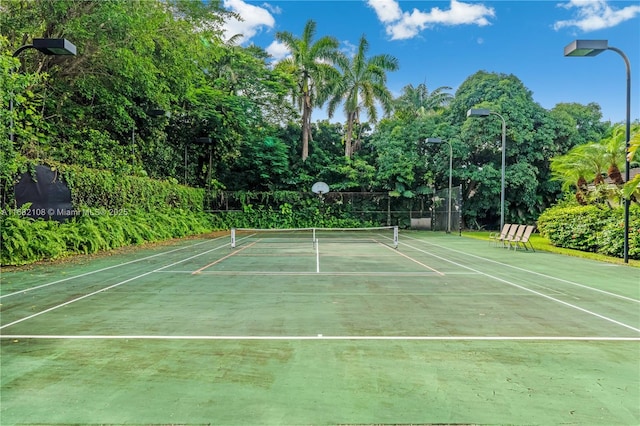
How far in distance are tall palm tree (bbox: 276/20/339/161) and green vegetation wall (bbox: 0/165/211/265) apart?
41.5ft

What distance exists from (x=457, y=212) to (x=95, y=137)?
1886 cm

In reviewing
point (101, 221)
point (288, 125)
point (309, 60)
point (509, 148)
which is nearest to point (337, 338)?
point (101, 221)

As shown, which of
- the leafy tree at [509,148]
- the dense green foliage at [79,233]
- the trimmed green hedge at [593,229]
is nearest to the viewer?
the dense green foliage at [79,233]

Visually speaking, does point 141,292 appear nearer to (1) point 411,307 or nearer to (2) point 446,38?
(1) point 411,307

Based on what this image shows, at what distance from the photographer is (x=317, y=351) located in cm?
407

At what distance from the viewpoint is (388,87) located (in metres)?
31.2

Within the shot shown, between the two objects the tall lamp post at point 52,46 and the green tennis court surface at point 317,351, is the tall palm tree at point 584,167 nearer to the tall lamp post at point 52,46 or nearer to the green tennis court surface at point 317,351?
the green tennis court surface at point 317,351

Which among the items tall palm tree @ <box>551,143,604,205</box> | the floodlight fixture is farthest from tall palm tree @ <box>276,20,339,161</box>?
the floodlight fixture

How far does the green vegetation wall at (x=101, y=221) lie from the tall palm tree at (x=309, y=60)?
1264cm

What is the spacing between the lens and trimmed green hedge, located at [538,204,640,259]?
11998 millimetres

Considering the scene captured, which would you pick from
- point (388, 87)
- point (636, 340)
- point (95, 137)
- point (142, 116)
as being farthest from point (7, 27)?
point (388, 87)

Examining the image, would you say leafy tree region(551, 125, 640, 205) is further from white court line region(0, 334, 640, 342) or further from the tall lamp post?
the tall lamp post

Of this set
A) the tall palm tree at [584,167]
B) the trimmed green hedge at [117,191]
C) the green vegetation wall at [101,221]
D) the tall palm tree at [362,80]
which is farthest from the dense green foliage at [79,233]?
the tall palm tree at [584,167]

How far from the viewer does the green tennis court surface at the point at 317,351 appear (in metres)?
2.89
